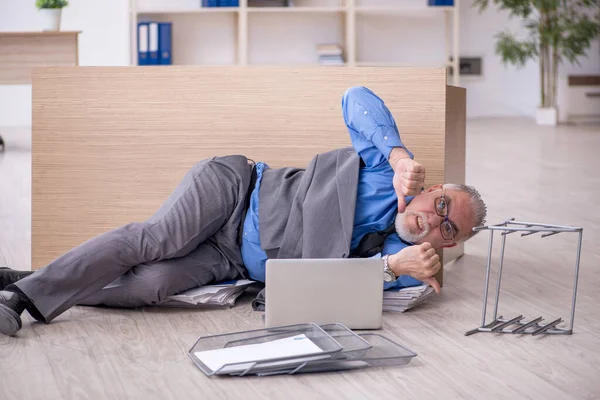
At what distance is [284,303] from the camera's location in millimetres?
1757

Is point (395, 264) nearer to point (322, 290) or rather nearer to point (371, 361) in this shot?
point (322, 290)

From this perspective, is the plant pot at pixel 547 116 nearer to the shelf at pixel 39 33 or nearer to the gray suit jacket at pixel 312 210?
the shelf at pixel 39 33

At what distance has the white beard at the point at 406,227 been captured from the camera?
188cm

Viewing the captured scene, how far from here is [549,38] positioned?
756 centimetres

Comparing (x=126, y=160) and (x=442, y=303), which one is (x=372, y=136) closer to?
(x=442, y=303)

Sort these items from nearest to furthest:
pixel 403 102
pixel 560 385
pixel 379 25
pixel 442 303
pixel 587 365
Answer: pixel 560 385 < pixel 587 365 < pixel 442 303 < pixel 403 102 < pixel 379 25

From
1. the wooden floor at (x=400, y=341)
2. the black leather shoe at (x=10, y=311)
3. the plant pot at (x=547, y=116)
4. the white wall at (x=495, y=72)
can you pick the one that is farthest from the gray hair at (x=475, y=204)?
the white wall at (x=495, y=72)

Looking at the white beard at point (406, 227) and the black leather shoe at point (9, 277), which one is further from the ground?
the white beard at point (406, 227)

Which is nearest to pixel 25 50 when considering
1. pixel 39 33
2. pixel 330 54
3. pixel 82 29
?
pixel 39 33

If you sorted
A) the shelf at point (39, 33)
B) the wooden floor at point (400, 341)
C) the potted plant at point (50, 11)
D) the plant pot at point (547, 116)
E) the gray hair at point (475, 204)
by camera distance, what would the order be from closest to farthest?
1. the wooden floor at point (400, 341)
2. the gray hair at point (475, 204)
3. the shelf at point (39, 33)
4. the potted plant at point (50, 11)
5. the plant pot at point (547, 116)

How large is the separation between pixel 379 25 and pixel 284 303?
21.7 ft

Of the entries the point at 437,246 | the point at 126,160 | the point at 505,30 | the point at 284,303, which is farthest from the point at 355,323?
the point at 505,30

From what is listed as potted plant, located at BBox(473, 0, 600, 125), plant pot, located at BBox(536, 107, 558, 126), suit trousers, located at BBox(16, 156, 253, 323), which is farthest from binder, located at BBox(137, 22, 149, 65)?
suit trousers, located at BBox(16, 156, 253, 323)

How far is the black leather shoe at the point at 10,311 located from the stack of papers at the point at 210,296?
339 mm
